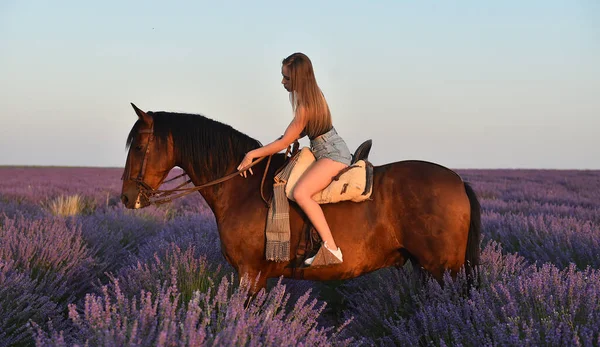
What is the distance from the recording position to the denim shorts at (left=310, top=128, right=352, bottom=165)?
3.39 metres

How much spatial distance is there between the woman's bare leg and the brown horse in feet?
0.49

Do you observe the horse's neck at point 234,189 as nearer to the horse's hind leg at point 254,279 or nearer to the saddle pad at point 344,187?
the saddle pad at point 344,187

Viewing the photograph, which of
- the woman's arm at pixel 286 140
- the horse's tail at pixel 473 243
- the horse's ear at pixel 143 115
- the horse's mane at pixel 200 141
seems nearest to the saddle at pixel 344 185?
the woman's arm at pixel 286 140

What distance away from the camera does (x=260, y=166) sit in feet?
12.0

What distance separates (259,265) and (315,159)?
2.88 ft

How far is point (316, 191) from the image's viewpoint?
10.9 ft

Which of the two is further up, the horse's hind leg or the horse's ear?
the horse's ear

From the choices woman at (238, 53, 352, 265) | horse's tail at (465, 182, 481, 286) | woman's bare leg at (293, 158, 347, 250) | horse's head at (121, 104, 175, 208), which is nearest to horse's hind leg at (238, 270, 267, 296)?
woman at (238, 53, 352, 265)

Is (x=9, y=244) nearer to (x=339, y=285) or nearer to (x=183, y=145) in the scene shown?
(x=183, y=145)

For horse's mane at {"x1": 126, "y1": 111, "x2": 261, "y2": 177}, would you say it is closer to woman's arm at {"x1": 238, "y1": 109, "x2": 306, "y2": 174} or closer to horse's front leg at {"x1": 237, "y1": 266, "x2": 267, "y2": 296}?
woman's arm at {"x1": 238, "y1": 109, "x2": 306, "y2": 174}

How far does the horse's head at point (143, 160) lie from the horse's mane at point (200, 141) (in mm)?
27

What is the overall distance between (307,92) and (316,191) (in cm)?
69

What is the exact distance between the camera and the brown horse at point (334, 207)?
335 centimetres

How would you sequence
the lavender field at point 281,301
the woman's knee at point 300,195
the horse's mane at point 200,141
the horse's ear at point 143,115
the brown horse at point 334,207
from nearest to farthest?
the lavender field at point 281,301 → the woman's knee at point 300,195 → the brown horse at point 334,207 → the horse's ear at point 143,115 → the horse's mane at point 200,141
